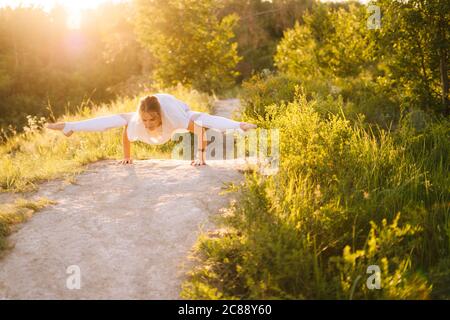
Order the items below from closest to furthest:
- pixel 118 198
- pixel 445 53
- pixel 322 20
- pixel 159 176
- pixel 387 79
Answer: pixel 118 198 < pixel 159 176 < pixel 445 53 < pixel 387 79 < pixel 322 20

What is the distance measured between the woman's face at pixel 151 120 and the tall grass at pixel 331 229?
155 cm

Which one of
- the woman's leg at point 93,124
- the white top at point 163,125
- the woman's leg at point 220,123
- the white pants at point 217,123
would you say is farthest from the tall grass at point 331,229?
the woman's leg at point 93,124

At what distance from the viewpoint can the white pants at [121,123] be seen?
544 centimetres

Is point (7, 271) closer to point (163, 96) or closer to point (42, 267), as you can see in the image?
point (42, 267)

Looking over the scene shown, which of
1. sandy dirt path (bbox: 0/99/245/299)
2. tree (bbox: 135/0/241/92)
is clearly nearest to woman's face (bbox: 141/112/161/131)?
sandy dirt path (bbox: 0/99/245/299)

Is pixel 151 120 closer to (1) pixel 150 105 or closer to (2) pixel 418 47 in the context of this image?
(1) pixel 150 105

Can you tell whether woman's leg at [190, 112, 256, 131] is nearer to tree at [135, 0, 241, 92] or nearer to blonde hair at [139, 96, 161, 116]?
blonde hair at [139, 96, 161, 116]

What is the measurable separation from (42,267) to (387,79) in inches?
283

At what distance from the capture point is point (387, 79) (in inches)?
339

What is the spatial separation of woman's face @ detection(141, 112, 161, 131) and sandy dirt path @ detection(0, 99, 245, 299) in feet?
1.93

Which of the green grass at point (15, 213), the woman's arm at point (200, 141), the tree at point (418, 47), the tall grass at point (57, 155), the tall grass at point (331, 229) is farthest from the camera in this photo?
the tree at point (418, 47)

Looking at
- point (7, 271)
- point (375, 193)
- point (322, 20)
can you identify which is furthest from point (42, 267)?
point (322, 20)

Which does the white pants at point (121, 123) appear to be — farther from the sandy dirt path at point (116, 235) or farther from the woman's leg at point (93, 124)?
the sandy dirt path at point (116, 235)

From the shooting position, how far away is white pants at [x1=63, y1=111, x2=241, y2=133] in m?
5.44
